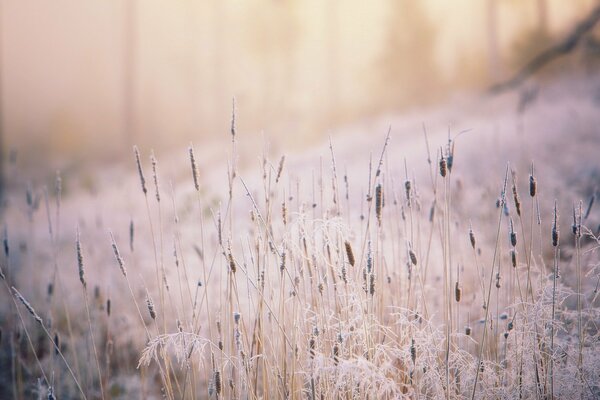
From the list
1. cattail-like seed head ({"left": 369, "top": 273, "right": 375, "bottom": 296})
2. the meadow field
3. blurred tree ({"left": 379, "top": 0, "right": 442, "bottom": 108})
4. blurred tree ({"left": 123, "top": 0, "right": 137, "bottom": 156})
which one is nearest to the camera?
cattail-like seed head ({"left": 369, "top": 273, "right": 375, "bottom": 296})

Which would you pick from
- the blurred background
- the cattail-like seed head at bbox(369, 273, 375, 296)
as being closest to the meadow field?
the cattail-like seed head at bbox(369, 273, 375, 296)

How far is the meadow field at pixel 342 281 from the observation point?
4.84 feet

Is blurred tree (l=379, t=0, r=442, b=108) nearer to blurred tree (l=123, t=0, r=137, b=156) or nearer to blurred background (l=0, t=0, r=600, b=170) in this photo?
blurred background (l=0, t=0, r=600, b=170)

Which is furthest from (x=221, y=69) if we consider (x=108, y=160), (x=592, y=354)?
(x=592, y=354)

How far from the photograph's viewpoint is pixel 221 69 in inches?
872

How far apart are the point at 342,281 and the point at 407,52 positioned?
2024 cm

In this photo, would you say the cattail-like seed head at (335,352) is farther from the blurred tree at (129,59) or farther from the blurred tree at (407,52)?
the blurred tree at (407,52)

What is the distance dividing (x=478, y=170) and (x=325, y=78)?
61.7 ft

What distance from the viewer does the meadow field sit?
148 centimetres

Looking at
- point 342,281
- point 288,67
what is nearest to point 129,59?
point 288,67

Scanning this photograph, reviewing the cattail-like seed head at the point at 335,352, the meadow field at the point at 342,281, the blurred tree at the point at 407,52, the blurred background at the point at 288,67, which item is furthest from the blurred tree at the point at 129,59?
the cattail-like seed head at the point at 335,352

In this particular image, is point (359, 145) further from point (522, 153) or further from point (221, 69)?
point (221, 69)

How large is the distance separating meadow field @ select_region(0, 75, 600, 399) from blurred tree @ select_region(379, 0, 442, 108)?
10624 millimetres

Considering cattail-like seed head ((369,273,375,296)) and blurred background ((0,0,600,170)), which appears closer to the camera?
cattail-like seed head ((369,273,375,296))
